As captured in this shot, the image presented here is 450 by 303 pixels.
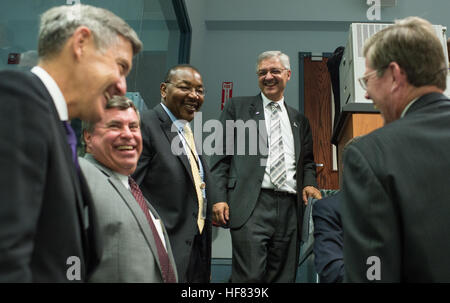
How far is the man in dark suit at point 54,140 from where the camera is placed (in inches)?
30.4

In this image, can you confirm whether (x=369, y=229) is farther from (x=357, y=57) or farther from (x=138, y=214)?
(x=357, y=57)

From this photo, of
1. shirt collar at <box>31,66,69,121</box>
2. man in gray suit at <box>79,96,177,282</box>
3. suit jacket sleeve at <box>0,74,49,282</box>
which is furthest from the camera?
man in gray suit at <box>79,96,177,282</box>

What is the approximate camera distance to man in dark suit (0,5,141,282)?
30.4 inches

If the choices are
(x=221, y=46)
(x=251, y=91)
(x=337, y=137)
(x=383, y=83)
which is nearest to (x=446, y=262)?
(x=383, y=83)

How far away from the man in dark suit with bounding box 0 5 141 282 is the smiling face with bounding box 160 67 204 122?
114cm

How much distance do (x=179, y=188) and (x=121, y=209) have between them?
71 centimetres

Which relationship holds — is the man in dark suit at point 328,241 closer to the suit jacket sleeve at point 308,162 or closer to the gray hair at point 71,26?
the suit jacket sleeve at point 308,162

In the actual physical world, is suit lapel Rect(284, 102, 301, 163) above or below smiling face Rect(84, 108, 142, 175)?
above

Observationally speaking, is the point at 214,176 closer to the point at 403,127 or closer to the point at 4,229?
the point at 403,127

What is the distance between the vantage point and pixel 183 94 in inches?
93.0

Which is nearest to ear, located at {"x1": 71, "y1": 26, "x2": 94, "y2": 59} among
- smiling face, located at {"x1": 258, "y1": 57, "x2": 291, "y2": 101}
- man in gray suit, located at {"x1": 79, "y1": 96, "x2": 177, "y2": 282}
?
man in gray suit, located at {"x1": 79, "y1": 96, "x2": 177, "y2": 282}

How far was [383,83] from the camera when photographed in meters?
1.26

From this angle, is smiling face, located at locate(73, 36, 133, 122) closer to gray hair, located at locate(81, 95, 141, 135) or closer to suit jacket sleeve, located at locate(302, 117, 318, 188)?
gray hair, located at locate(81, 95, 141, 135)

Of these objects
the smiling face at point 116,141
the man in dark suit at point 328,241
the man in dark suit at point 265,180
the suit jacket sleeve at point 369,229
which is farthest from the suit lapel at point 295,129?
the suit jacket sleeve at point 369,229
